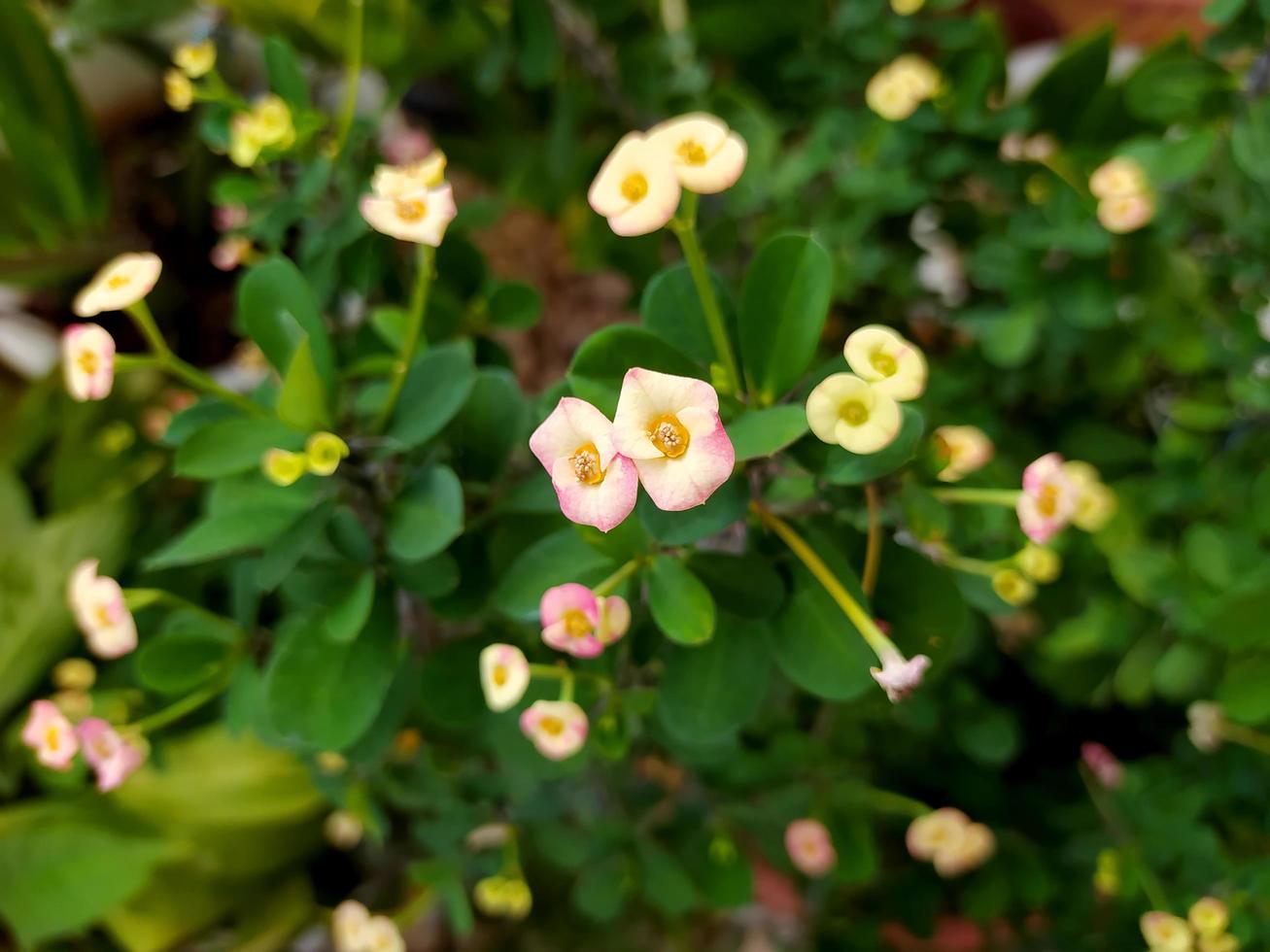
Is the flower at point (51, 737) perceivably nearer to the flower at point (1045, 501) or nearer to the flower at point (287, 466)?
the flower at point (287, 466)

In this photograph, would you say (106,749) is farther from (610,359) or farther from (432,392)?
(610,359)

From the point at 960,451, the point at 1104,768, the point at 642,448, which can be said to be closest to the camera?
the point at 642,448

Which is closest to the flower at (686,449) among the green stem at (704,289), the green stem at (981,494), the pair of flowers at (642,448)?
the pair of flowers at (642,448)

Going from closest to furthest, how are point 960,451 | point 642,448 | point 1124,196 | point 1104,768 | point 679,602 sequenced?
point 642,448
point 679,602
point 960,451
point 1124,196
point 1104,768

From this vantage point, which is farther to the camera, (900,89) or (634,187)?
(900,89)

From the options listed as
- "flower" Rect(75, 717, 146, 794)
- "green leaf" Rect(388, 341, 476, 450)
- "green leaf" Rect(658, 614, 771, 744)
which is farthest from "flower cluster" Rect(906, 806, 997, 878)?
"flower" Rect(75, 717, 146, 794)

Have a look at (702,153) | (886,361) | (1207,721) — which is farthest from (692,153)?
(1207,721)
